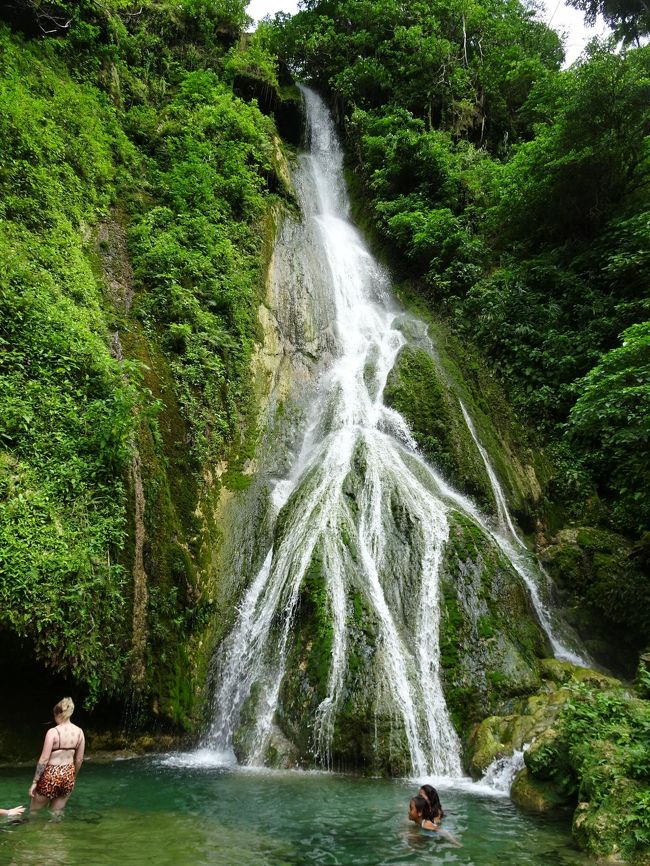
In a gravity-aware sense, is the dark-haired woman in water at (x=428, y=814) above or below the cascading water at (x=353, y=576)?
below

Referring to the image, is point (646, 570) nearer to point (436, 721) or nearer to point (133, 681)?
point (436, 721)

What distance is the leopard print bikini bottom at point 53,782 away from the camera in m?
4.67

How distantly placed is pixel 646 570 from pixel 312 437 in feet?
25.3

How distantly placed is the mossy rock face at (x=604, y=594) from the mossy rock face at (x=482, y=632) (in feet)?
4.74

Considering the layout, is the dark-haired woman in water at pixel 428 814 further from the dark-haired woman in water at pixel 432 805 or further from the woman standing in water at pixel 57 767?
the woman standing in water at pixel 57 767

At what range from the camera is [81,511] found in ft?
23.9

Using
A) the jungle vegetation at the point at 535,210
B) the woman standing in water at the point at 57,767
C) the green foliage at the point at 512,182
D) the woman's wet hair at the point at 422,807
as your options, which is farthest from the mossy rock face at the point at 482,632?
the woman standing in water at the point at 57,767

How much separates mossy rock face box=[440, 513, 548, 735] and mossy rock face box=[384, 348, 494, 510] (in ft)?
7.09

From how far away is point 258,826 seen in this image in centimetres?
503

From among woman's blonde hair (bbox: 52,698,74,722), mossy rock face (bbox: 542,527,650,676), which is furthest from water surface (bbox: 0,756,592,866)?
mossy rock face (bbox: 542,527,650,676)

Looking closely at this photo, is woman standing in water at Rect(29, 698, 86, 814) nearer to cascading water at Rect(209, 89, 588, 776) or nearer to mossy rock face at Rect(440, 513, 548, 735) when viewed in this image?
cascading water at Rect(209, 89, 588, 776)

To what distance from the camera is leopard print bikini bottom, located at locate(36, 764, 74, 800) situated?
4.67 m

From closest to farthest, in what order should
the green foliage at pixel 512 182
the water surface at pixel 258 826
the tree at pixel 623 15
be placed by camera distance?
the water surface at pixel 258 826
the green foliage at pixel 512 182
the tree at pixel 623 15

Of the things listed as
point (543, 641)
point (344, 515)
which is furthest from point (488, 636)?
point (344, 515)
